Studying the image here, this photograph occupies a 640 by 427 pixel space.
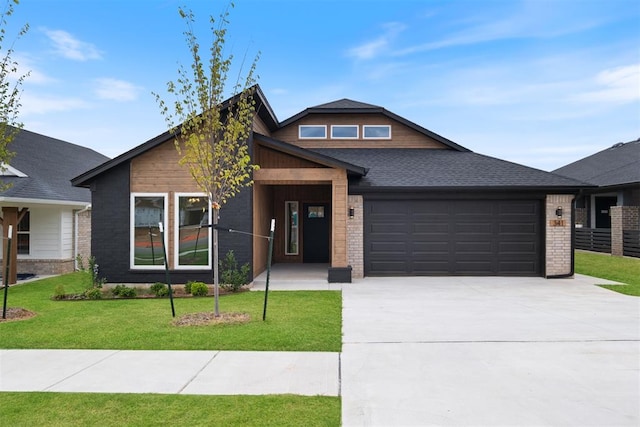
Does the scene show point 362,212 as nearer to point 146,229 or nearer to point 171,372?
point 146,229

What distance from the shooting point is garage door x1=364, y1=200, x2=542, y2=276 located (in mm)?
13461

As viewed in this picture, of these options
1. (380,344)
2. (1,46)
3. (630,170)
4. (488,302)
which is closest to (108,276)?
(1,46)

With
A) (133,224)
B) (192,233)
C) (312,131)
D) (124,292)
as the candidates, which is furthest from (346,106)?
(124,292)

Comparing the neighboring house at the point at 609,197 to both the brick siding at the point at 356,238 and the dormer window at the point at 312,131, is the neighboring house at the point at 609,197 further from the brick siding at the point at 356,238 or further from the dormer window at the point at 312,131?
the dormer window at the point at 312,131

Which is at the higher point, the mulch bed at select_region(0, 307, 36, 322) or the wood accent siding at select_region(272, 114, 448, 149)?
the wood accent siding at select_region(272, 114, 448, 149)

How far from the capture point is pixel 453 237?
1353cm

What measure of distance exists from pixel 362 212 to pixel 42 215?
10565 mm

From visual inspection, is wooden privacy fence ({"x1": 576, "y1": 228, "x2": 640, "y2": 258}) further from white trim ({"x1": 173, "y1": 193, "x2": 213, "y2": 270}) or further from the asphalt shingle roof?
white trim ({"x1": 173, "y1": 193, "x2": 213, "y2": 270})

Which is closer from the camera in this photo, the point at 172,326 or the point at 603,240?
the point at 172,326

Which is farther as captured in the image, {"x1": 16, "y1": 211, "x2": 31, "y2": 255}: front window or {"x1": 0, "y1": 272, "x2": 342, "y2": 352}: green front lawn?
{"x1": 16, "y1": 211, "x2": 31, "y2": 255}: front window

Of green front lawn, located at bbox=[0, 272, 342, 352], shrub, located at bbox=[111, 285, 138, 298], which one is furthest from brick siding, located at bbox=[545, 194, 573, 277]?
shrub, located at bbox=[111, 285, 138, 298]

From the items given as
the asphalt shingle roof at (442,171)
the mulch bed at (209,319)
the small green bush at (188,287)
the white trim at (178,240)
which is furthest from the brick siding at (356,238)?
the mulch bed at (209,319)

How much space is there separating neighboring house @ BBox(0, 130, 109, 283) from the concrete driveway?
389 inches

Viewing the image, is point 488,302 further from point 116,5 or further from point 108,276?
point 116,5
